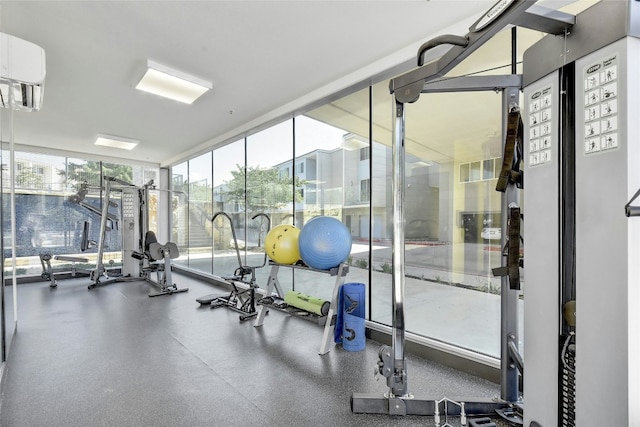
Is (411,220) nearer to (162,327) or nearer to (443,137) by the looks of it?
(443,137)

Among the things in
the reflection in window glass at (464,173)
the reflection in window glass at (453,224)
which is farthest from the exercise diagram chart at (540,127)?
the reflection in window glass at (464,173)

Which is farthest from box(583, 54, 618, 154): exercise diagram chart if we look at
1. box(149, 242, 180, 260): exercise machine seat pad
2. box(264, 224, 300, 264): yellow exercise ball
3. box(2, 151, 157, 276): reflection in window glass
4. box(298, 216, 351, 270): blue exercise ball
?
box(2, 151, 157, 276): reflection in window glass

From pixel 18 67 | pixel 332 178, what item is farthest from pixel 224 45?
pixel 332 178

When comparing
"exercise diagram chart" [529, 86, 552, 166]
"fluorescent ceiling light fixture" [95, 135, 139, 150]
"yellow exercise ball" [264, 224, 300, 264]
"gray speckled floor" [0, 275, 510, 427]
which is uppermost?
"fluorescent ceiling light fixture" [95, 135, 139, 150]

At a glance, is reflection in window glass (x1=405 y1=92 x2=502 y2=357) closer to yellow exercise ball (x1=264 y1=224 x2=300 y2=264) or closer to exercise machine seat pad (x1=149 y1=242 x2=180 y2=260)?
yellow exercise ball (x1=264 y1=224 x2=300 y2=264)

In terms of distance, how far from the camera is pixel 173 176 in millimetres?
8469

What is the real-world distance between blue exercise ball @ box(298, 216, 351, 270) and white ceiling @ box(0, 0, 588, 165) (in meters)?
1.67

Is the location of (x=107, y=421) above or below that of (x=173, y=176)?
below

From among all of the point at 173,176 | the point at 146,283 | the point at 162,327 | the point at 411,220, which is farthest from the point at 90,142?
the point at 411,220

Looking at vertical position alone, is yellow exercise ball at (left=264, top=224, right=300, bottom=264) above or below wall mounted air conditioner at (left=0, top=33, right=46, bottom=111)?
below

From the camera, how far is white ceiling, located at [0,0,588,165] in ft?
8.04

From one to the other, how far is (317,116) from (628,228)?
3.74 m

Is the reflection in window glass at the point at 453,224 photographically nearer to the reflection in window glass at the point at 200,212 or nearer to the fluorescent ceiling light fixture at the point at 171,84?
the fluorescent ceiling light fixture at the point at 171,84

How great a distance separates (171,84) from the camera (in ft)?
12.1
